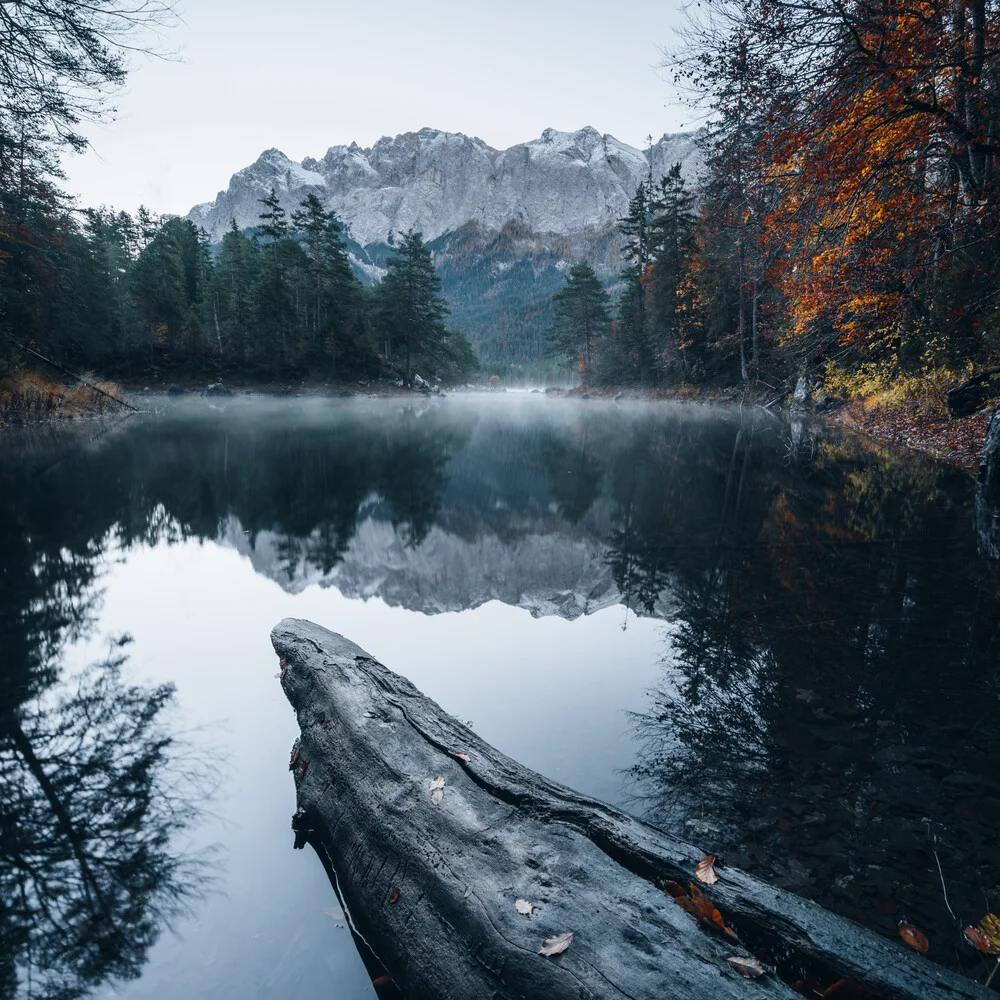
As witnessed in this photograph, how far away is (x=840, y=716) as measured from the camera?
3912 mm

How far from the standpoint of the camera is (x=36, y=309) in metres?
28.2

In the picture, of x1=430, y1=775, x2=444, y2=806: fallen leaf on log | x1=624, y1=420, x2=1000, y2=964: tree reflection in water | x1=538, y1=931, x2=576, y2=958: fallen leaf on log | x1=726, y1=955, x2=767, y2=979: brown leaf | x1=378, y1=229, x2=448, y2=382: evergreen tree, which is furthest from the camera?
x1=378, y1=229, x2=448, y2=382: evergreen tree

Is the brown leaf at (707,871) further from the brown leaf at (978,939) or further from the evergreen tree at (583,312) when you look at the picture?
the evergreen tree at (583,312)

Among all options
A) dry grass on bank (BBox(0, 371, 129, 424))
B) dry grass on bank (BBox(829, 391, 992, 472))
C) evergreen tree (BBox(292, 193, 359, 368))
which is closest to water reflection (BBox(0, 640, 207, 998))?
dry grass on bank (BBox(829, 391, 992, 472))

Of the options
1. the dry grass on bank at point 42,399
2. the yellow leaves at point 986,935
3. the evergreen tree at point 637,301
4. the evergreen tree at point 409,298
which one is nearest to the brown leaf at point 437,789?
the yellow leaves at point 986,935

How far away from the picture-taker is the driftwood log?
162 cm

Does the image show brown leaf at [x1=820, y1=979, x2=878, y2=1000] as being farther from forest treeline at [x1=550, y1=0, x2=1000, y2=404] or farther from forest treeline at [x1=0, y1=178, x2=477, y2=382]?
forest treeline at [x1=0, y1=178, x2=477, y2=382]

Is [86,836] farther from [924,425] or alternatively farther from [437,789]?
[924,425]

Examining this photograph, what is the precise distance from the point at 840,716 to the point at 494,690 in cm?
269

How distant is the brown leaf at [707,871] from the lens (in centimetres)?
195

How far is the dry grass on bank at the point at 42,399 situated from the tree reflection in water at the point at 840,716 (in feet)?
83.7

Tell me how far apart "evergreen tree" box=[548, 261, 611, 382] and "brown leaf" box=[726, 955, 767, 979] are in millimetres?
63776

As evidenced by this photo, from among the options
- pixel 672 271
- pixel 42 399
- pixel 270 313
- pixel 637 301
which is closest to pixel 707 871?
pixel 42 399

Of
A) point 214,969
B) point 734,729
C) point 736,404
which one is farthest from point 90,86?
point 736,404
